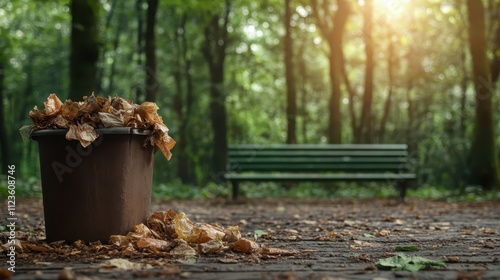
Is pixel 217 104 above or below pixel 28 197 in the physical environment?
above

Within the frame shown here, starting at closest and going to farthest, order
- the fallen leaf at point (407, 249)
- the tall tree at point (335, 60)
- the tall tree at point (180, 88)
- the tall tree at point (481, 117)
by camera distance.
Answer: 1. the fallen leaf at point (407, 249)
2. the tall tree at point (481, 117)
3. the tall tree at point (335, 60)
4. the tall tree at point (180, 88)

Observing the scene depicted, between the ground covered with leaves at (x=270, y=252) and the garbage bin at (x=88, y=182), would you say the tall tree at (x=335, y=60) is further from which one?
the garbage bin at (x=88, y=182)

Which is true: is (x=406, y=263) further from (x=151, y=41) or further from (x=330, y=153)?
(x=151, y=41)

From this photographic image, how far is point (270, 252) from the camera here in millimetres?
4133

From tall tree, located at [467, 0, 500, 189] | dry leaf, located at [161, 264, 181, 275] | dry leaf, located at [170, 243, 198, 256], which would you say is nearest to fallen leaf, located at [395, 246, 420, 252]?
dry leaf, located at [170, 243, 198, 256]

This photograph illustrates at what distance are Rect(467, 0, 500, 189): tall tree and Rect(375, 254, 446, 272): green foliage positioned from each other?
27.2 feet

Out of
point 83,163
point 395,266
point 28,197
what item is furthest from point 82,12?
point 395,266

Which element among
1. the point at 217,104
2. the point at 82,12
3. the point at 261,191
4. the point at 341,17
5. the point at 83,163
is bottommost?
the point at 261,191

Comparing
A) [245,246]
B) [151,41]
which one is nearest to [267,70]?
[151,41]

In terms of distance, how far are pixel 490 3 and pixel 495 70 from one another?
2027 mm

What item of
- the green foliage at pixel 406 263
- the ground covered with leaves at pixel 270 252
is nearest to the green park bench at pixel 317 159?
the ground covered with leaves at pixel 270 252

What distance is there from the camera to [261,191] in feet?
45.8

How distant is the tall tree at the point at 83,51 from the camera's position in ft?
33.7

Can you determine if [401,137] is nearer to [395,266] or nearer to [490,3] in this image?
[490,3]
